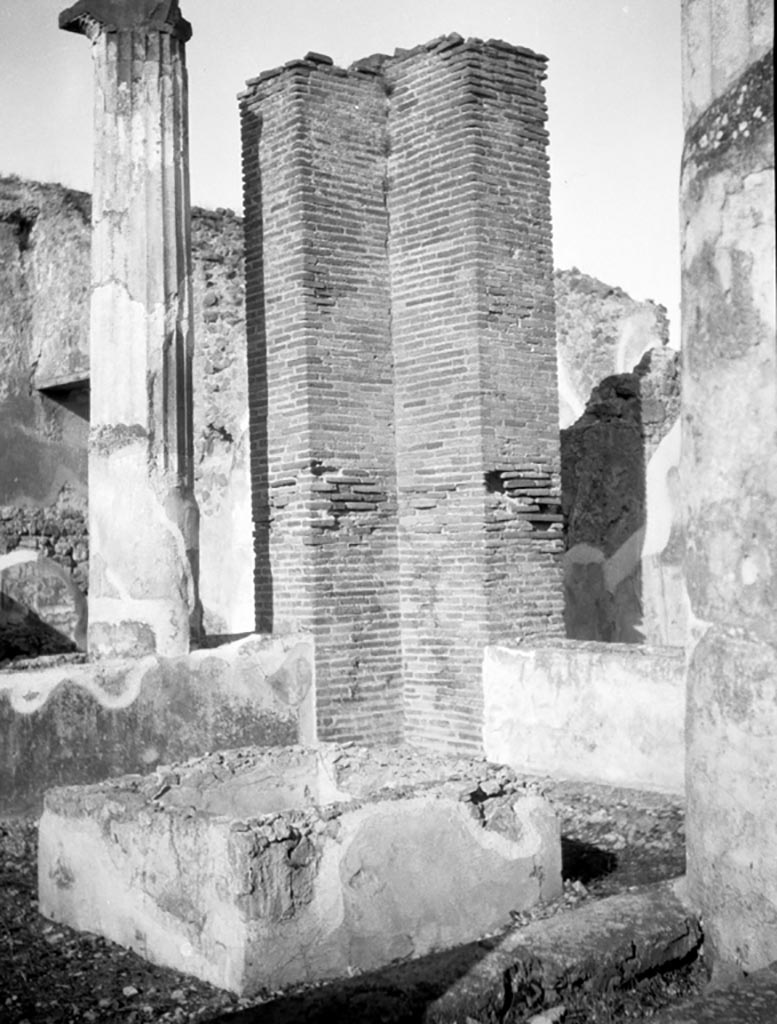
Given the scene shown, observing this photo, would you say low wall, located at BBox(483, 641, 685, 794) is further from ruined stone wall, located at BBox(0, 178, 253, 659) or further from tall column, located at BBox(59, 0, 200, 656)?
ruined stone wall, located at BBox(0, 178, 253, 659)

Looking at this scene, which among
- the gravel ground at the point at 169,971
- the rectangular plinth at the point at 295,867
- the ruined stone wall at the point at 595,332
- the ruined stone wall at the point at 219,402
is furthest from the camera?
the ruined stone wall at the point at 595,332

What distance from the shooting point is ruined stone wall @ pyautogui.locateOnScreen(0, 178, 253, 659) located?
12.2 metres

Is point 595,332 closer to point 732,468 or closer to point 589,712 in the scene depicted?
point 589,712

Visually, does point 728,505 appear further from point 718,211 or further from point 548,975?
point 548,975

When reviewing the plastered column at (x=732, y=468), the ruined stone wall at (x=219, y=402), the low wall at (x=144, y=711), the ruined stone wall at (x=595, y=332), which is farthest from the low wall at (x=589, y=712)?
the ruined stone wall at (x=595, y=332)

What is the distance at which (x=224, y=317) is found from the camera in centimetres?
1375

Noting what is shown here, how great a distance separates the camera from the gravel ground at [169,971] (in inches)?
144

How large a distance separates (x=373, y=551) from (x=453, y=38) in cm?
372

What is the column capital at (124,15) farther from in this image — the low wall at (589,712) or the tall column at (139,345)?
the low wall at (589,712)

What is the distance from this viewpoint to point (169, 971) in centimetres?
464

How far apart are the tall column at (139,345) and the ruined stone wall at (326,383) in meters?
0.83

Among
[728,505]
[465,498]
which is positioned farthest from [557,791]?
[728,505]

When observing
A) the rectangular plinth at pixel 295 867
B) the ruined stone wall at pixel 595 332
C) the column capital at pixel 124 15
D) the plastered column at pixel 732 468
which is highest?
the column capital at pixel 124 15

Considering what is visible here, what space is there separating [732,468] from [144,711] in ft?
17.2
